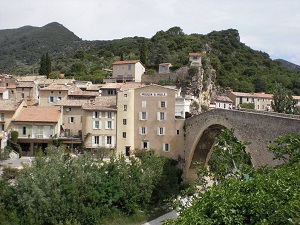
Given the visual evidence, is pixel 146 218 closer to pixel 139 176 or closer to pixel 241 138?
pixel 139 176

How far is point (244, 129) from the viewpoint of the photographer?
21.8 metres

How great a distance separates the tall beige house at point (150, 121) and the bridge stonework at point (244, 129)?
138 cm

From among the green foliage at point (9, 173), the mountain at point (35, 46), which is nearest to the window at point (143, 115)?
the green foliage at point (9, 173)

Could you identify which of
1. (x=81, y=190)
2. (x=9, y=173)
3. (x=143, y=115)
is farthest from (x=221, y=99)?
(x=81, y=190)

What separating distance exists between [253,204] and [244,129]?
13595 mm

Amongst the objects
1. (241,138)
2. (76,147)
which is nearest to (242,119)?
(241,138)

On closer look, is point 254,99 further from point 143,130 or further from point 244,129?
point 244,129

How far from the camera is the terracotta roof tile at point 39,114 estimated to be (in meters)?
35.1

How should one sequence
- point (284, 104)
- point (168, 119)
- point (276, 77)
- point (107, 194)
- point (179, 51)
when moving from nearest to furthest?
point (107, 194) < point (168, 119) < point (284, 104) < point (179, 51) < point (276, 77)

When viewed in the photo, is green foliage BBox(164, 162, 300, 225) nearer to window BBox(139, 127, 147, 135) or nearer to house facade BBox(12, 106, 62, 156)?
window BBox(139, 127, 147, 135)

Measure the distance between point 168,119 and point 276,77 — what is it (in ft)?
189

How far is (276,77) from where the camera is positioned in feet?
277

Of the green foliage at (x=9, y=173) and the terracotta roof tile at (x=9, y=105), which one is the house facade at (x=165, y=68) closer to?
the terracotta roof tile at (x=9, y=105)

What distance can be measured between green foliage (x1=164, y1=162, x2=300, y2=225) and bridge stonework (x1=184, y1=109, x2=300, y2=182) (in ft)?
25.8
